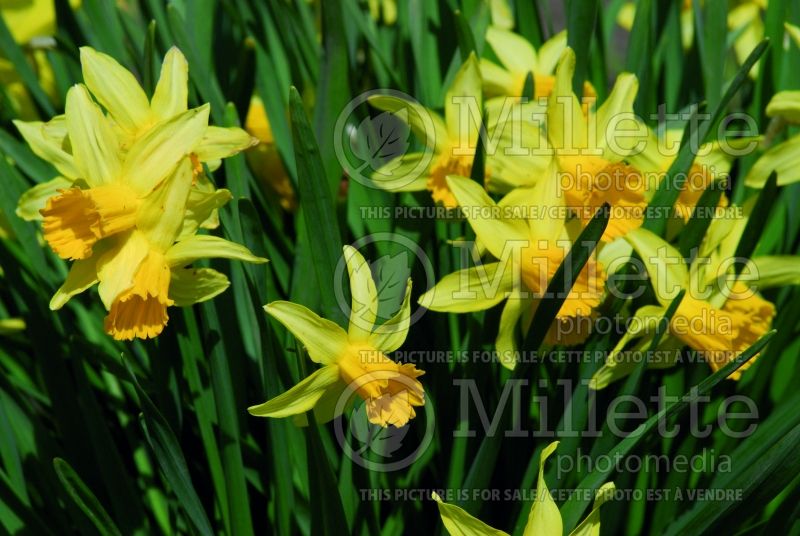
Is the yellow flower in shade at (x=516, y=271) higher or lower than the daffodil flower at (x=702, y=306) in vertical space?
higher

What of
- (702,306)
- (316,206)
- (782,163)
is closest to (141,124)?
(316,206)

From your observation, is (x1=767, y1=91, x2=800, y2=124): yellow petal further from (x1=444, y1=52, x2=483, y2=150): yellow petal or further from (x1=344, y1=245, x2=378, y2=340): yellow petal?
(x1=344, y1=245, x2=378, y2=340): yellow petal

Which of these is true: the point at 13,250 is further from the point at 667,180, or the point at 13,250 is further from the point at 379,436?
the point at 667,180

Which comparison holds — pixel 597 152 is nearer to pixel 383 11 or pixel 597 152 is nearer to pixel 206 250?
pixel 206 250

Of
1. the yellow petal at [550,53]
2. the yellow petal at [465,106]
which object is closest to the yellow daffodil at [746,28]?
the yellow petal at [550,53]

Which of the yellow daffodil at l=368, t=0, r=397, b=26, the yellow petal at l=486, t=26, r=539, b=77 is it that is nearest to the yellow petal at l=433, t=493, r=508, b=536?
the yellow petal at l=486, t=26, r=539, b=77

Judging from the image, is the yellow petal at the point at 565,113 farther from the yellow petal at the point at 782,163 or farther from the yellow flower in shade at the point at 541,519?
the yellow flower in shade at the point at 541,519
